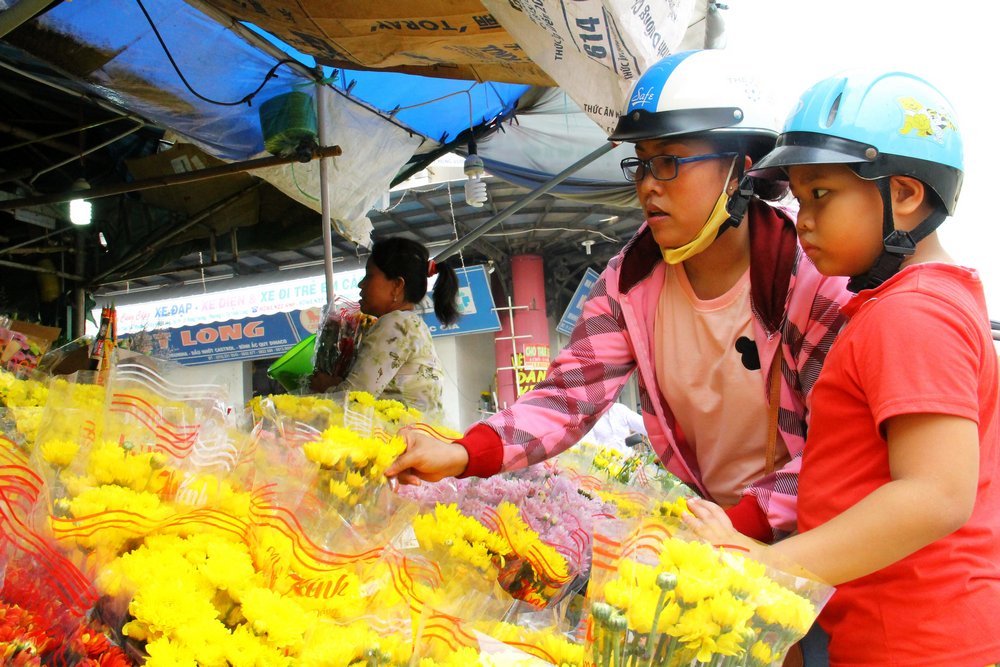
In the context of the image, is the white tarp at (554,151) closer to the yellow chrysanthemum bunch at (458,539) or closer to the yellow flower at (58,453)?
the yellow chrysanthemum bunch at (458,539)

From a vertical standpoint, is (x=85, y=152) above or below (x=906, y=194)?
above

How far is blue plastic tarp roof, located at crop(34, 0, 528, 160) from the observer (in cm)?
311

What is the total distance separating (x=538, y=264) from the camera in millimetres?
15227

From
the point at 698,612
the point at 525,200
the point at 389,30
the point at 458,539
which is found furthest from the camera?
the point at 525,200

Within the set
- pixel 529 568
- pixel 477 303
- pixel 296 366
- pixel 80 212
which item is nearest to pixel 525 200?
pixel 296 366

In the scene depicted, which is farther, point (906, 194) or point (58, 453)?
A: point (906, 194)

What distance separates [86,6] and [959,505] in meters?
3.37

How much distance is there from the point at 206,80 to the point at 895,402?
339 centimetres

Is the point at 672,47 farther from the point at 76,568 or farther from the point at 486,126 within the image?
the point at 486,126

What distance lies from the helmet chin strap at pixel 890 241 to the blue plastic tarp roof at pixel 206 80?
113 inches

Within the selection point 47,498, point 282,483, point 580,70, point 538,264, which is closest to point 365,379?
point 580,70

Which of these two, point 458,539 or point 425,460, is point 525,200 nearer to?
point 425,460

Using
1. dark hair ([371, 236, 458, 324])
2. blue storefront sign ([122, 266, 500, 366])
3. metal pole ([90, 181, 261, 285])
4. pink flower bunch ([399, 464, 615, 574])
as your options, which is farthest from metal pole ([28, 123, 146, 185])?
blue storefront sign ([122, 266, 500, 366])

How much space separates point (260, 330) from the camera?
12.4 metres
